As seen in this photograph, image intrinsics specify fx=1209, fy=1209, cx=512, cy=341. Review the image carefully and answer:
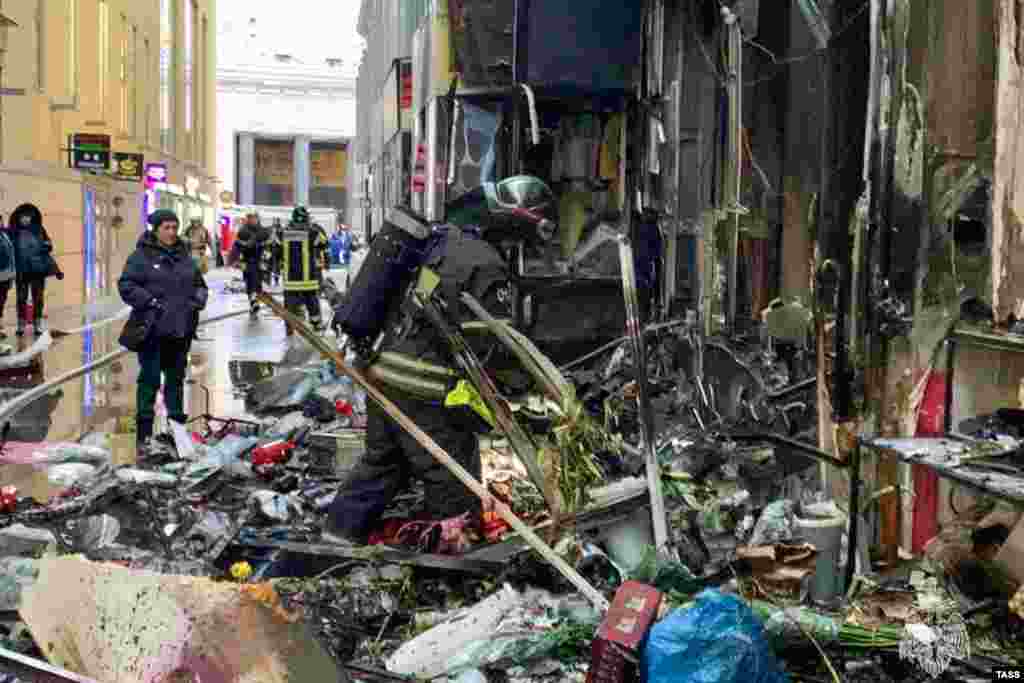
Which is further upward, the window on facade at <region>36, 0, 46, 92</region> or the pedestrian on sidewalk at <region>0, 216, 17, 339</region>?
the window on facade at <region>36, 0, 46, 92</region>

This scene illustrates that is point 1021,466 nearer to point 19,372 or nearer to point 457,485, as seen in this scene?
point 457,485

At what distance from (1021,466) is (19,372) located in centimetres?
1057

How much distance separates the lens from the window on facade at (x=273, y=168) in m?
60.1

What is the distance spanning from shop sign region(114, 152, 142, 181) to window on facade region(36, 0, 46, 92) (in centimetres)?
406

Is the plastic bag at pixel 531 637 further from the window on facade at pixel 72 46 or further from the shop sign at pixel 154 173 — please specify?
the shop sign at pixel 154 173

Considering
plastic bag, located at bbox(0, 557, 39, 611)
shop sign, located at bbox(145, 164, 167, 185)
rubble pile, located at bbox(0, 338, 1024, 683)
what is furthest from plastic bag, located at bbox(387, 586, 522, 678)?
shop sign, located at bbox(145, 164, 167, 185)

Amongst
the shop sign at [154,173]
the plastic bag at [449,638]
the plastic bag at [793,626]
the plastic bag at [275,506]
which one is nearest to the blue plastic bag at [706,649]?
the plastic bag at [793,626]

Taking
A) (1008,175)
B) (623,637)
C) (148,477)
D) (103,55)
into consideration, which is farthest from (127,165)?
(623,637)

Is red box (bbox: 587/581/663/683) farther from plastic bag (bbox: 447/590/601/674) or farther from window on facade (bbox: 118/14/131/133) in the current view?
window on facade (bbox: 118/14/131/133)

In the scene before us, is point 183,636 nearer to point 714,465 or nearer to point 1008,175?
point 714,465

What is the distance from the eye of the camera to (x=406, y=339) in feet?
17.5

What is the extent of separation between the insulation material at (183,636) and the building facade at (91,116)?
629 inches

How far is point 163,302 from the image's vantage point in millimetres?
8344

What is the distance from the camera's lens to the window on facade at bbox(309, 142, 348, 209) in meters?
60.8
